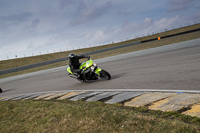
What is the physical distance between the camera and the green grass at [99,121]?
3.42 meters

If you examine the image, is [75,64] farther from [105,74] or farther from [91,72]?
[105,74]

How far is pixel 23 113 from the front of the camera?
19.8 feet

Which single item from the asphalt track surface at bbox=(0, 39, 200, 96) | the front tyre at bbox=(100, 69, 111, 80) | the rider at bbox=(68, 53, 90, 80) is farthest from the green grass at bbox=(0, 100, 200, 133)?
the rider at bbox=(68, 53, 90, 80)

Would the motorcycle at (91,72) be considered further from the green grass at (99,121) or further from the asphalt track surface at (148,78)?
the green grass at (99,121)

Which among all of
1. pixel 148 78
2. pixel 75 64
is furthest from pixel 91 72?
pixel 148 78

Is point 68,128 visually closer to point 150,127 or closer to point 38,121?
point 38,121

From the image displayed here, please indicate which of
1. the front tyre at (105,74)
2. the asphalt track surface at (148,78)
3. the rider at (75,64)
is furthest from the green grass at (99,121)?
the rider at (75,64)

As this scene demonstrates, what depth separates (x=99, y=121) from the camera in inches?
162

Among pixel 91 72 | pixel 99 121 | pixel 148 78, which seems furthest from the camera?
pixel 91 72

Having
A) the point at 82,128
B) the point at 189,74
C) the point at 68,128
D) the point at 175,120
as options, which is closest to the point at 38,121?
the point at 68,128

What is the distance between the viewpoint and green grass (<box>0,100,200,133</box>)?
11.2 feet

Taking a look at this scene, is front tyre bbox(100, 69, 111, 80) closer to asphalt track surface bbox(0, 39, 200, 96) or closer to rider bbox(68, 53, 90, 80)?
asphalt track surface bbox(0, 39, 200, 96)

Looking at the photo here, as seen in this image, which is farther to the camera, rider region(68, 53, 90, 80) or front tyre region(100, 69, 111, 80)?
rider region(68, 53, 90, 80)

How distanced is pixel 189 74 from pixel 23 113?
211 inches
